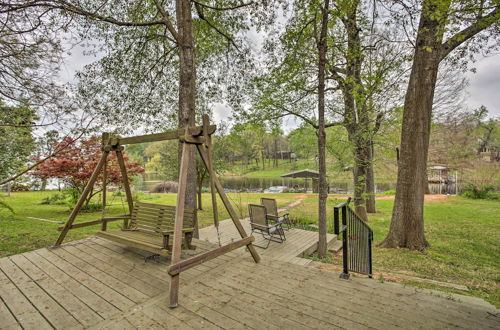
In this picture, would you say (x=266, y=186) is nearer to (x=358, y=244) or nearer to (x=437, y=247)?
(x=437, y=247)

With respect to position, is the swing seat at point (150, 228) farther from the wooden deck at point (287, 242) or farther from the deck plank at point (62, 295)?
the wooden deck at point (287, 242)

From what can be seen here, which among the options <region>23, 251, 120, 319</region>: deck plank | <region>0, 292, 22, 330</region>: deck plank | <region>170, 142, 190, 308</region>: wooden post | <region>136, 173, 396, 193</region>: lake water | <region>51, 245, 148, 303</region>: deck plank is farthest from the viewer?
<region>136, 173, 396, 193</region>: lake water

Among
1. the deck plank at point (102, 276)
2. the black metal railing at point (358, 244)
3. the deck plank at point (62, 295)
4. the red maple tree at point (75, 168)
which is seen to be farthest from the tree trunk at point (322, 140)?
the red maple tree at point (75, 168)

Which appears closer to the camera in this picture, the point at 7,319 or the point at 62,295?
the point at 7,319

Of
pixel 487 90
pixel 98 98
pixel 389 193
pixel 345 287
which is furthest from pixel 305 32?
pixel 487 90

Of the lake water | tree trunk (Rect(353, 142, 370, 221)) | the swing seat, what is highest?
tree trunk (Rect(353, 142, 370, 221))

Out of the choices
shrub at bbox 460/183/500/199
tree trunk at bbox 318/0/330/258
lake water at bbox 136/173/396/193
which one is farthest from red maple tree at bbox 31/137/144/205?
shrub at bbox 460/183/500/199

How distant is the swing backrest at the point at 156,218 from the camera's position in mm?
3754

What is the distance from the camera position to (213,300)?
2.45m

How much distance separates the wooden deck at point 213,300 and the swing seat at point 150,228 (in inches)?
14.3

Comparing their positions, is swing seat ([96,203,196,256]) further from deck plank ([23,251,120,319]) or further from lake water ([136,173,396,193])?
lake water ([136,173,396,193])

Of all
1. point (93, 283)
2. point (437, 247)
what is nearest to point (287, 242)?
point (437, 247)

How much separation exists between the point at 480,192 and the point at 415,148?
16098 millimetres

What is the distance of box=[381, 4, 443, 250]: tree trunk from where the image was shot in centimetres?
545
